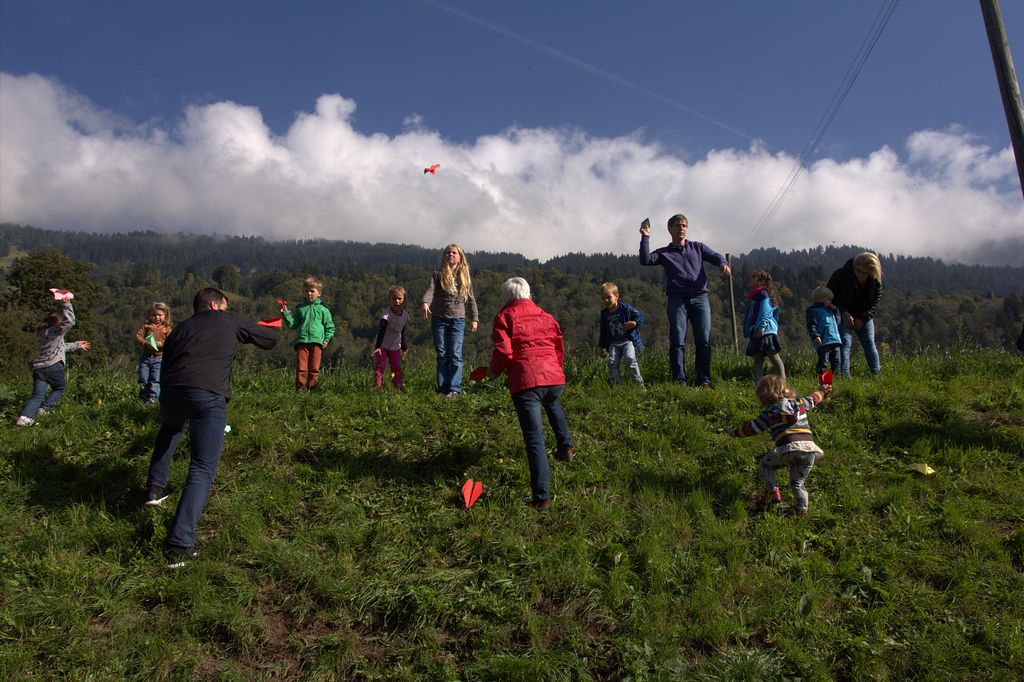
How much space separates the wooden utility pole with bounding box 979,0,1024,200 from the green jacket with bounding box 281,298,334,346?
9.26m

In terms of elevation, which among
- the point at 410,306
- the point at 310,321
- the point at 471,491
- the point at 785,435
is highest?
the point at 410,306

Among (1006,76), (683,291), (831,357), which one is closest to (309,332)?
(683,291)

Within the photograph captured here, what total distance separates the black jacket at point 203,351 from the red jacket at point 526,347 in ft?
6.87

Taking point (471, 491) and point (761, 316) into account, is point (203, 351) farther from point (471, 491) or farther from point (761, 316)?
point (761, 316)

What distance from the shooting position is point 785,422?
5297mm

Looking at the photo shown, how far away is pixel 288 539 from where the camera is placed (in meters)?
5.03

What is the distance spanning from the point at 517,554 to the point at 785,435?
8.42 ft

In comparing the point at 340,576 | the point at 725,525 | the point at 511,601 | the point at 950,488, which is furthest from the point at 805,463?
the point at 340,576

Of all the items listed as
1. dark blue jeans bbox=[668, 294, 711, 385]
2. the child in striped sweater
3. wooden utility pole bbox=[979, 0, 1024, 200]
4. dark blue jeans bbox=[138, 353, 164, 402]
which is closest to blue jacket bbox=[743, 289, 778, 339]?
dark blue jeans bbox=[668, 294, 711, 385]

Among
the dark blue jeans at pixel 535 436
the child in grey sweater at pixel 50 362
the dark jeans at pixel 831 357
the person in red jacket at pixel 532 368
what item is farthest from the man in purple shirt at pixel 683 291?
the child in grey sweater at pixel 50 362

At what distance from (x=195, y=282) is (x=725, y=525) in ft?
570

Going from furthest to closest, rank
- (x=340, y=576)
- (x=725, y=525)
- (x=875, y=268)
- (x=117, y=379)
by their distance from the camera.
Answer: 1. (x=117, y=379)
2. (x=875, y=268)
3. (x=725, y=525)
4. (x=340, y=576)

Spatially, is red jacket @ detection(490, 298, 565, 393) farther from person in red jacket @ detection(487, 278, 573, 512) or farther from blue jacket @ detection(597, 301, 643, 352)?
blue jacket @ detection(597, 301, 643, 352)

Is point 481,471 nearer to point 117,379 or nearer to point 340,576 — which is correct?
point 340,576
